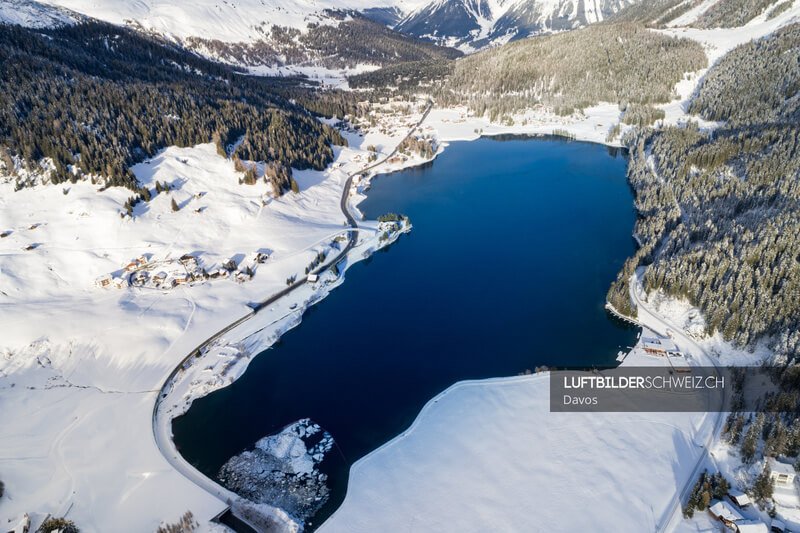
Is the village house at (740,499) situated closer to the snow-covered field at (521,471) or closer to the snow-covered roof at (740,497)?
the snow-covered roof at (740,497)

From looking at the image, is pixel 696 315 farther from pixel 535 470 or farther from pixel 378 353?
pixel 378 353

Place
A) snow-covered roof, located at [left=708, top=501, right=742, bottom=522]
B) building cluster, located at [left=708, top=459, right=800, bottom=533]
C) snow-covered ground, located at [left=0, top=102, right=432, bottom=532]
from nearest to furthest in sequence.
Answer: building cluster, located at [left=708, top=459, right=800, bottom=533]
snow-covered roof, located at [left=708, top=501, right=742, bottom=522]
snow-covered ground, located at [left=0, top=102, right=432, bottom=532]

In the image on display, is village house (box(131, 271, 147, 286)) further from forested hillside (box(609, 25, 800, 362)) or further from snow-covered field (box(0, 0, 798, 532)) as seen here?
forested hillside (box(609, 25, 800, 362))

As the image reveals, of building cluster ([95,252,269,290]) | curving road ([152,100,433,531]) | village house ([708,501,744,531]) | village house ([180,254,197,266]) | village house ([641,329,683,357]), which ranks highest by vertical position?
village house ([641,329,683,357])

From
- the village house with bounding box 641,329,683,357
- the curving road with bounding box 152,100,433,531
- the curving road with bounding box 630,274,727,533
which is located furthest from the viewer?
the village house with bounding box 641,329,683,357

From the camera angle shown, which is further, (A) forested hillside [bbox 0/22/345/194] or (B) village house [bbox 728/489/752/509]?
(A) forested hillside [bbox 0/22/345/194]

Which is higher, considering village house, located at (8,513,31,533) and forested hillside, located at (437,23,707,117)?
forested hillside, located at (437,23,707,117)

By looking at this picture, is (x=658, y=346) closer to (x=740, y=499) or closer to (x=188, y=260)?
(x=740, y=499)

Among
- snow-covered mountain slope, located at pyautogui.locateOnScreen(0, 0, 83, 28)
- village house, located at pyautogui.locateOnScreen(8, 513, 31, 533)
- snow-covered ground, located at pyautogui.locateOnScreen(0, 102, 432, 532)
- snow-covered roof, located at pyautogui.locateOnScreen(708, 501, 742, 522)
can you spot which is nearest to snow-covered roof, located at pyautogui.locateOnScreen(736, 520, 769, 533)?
snow-covered roof, located at pyautogui.locateOnScreen(708, 501, 742, 522)
